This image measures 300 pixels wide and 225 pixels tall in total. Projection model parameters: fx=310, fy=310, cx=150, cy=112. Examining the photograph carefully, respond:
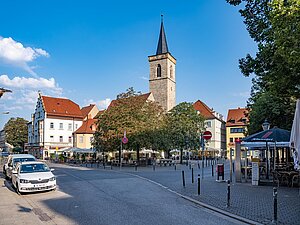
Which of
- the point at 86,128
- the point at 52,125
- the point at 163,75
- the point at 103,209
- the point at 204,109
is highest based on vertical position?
the point at 163,75

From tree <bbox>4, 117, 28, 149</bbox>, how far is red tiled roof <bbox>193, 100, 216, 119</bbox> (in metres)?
52.4

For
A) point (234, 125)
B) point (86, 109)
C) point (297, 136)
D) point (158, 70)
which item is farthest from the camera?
point (234, 125)

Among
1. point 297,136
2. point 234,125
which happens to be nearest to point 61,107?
point 234,125

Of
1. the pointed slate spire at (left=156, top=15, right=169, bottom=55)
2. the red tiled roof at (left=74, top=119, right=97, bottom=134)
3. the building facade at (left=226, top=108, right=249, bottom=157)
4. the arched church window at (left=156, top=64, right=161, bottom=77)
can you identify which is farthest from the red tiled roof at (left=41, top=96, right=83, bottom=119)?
the building facade at (left=226, top=108, right=249, bottom=157)

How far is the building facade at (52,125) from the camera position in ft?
238

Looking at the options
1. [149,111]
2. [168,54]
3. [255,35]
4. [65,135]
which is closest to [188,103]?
[149,111]

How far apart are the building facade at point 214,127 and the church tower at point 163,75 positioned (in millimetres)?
12465

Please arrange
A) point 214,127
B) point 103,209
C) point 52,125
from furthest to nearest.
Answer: point 214,127 → point 52,125 → point 103,209

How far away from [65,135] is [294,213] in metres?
70.7

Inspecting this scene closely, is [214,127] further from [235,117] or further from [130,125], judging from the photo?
[130,125]

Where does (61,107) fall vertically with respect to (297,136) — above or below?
above

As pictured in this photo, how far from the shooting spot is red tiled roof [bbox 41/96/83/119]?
7451 centimetres

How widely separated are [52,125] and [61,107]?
5880 mm

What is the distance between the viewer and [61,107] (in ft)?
255
